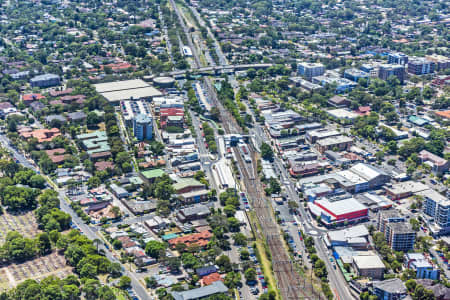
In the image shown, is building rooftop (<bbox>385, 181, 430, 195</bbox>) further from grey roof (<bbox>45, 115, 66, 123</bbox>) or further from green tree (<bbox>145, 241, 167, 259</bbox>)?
grey roof (<bbox>45, 115, 66, 123</bbox>)

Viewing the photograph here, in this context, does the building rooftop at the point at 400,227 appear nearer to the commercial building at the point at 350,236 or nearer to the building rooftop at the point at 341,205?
the commercial building at the point at 350,236

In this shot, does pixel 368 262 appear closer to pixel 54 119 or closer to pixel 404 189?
pixel 404 189

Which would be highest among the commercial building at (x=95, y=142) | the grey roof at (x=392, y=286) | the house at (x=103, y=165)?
the commercial building at (x=95, y=142)

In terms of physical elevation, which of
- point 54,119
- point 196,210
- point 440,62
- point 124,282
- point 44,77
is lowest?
point 440,62

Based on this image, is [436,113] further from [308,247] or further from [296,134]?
[308,247]

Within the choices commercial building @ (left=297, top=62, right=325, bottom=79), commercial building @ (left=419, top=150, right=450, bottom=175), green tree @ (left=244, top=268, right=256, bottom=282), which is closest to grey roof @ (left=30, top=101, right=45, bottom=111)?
commercial building @ (left=297, top=62, right=325, bottom=79)

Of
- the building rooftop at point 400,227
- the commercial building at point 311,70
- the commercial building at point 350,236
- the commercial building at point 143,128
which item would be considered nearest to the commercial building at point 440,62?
the commercial building at point 311,70

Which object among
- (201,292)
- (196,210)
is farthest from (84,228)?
(201,292)
